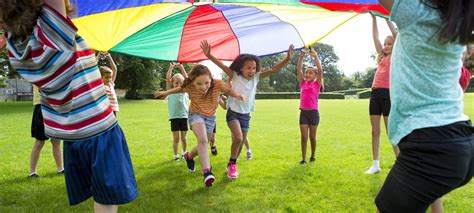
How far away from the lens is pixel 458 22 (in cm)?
149

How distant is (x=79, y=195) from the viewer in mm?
2277

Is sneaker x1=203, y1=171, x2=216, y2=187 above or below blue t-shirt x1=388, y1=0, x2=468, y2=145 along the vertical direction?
below

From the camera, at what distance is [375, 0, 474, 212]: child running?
61.2 inches

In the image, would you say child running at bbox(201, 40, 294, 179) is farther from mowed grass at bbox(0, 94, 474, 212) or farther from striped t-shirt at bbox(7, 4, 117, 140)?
striped t-shirt at bbox(7, 4, 117, 140)

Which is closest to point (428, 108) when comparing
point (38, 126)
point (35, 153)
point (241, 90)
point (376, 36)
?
point (376, 36)

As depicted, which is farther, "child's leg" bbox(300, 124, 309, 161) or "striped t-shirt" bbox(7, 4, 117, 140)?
"child's leg" bbox(300, 124, 309, 161)

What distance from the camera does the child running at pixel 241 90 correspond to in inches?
203

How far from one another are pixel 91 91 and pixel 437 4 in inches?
66.3

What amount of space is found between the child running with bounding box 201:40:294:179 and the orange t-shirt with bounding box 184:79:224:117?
0.36 m

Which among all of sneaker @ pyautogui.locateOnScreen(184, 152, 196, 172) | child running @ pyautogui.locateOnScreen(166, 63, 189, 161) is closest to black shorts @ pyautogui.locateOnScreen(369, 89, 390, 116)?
sneaker @ pyautogui.locateOnScreen(184, 152, 196, 172)

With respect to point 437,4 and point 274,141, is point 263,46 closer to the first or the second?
point 274,141

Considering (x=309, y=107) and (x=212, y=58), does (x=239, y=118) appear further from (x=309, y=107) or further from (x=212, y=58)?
(x=309, y=107)

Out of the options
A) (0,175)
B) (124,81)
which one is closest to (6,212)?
(0,175)

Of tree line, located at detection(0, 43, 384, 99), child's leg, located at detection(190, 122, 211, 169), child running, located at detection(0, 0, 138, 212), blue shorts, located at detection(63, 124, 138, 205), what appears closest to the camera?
child running, located at detection(0, 0, 138, 212)
